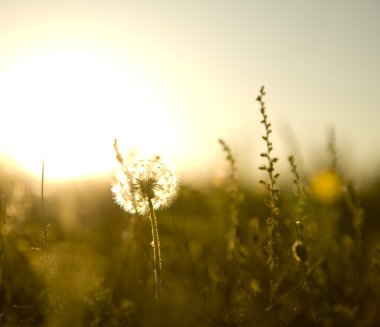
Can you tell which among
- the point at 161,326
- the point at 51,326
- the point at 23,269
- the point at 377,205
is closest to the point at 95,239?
the point at 23,269

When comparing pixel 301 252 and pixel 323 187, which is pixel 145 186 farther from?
pixel 323 187

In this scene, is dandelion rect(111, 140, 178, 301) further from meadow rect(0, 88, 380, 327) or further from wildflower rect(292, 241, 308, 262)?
wildflower rect(292, 241, 308, 262)

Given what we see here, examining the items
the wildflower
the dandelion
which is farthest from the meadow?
the dandelion

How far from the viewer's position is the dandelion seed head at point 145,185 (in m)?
3.54

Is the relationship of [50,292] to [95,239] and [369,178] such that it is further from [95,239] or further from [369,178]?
[369,178]

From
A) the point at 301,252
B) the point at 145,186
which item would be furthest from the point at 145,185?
the point at 301,252

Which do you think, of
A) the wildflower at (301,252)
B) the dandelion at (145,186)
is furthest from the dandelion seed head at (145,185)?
the wildflower at (301,252)

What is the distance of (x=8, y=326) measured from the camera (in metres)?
2.57

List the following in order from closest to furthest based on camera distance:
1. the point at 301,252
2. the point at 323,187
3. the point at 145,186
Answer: the point at 301,252 → the point at 145,186 → the point at 323,187

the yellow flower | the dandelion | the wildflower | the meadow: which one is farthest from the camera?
the yellow flower

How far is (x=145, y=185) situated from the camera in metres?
3.54

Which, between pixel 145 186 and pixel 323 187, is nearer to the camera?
pixel 145 186

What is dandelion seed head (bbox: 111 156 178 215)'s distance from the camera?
3541mm

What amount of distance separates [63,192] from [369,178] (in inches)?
238
